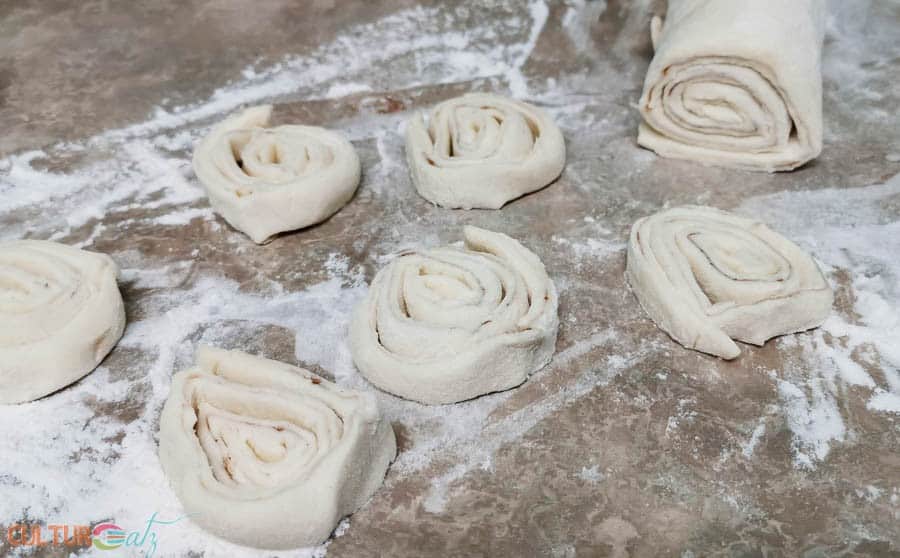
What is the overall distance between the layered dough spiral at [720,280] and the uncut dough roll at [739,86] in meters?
0.42

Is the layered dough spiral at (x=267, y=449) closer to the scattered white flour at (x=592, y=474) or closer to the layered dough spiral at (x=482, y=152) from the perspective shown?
the scattered white flour at (x=592, y=474)

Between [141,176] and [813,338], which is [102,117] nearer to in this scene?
[141,176]

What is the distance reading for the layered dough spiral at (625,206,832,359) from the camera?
1.97 metres

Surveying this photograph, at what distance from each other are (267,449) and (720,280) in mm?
1260

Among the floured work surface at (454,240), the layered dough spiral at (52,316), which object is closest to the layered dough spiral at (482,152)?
the floured work surface at (454,240)

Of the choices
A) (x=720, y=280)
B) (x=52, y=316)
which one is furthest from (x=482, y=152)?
(x=52, y=316)

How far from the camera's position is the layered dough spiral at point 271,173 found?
2.29 meters

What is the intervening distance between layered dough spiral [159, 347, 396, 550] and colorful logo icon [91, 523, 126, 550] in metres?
0.14

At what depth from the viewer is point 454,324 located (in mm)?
1919

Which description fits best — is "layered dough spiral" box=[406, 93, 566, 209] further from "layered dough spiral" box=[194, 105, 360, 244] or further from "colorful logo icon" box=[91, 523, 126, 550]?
"colorful logo icon" box=[91, 523, 126, 550]

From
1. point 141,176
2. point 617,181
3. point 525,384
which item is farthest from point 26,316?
point 617,181

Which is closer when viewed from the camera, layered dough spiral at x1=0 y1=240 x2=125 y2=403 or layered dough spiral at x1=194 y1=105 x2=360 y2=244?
layered dough spiral at x1=0 y1=240 x2=125 y2=403

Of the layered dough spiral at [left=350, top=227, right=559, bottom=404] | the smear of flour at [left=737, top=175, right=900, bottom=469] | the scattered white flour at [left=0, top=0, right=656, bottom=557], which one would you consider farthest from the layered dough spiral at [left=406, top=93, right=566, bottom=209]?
the smear of flour at [left=737, top=175, right=900, bottom=469]

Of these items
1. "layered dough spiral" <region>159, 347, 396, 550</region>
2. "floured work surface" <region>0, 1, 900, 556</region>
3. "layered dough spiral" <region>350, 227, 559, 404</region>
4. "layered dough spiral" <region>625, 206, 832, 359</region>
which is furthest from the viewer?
"layered dough spiral" <region>625, 206, 832, 359</region>
